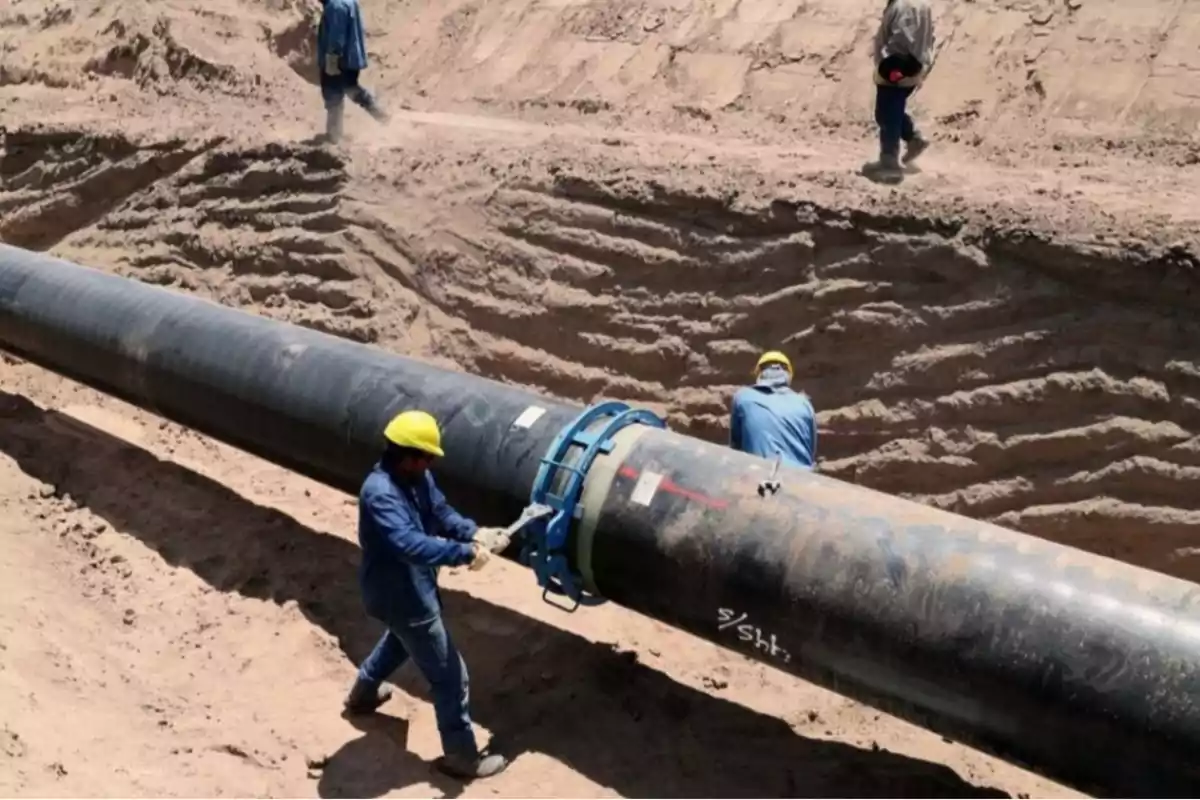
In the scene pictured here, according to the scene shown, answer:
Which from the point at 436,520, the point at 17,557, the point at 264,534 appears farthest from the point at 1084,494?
the point at 17,557

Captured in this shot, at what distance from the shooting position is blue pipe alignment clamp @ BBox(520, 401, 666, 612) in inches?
201

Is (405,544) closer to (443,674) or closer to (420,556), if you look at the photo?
(420,556)

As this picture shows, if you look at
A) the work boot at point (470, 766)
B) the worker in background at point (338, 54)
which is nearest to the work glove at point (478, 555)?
the work boot at point (470, 766)

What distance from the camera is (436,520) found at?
5.09 meters

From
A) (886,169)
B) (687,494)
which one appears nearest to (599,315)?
(886,169)

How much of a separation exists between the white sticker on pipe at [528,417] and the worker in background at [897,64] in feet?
13.0

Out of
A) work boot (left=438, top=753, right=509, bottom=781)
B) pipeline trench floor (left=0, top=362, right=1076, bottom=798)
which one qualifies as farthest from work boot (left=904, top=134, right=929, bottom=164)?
work boot (left=438, top=753, right=509, bottom=781)

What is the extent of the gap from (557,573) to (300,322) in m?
5.01

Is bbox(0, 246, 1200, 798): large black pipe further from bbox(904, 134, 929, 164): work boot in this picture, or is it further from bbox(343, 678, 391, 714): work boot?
bbox(904, 134, 929, 164): work boot

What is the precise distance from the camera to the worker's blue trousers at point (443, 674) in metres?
5.01

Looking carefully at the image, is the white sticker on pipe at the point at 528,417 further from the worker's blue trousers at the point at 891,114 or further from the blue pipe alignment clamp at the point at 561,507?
the worker's blue trousers at the point at 891,114

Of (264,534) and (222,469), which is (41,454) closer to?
(222,469)

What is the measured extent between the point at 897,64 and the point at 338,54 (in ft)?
16.2

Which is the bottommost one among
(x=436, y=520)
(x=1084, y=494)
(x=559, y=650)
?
(x=559, y=650)
